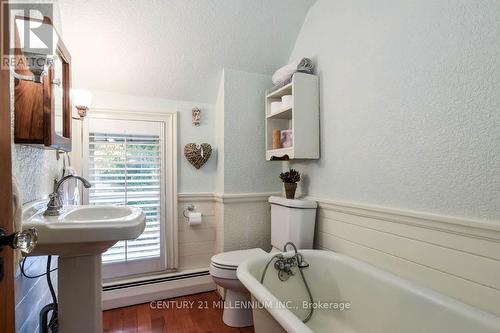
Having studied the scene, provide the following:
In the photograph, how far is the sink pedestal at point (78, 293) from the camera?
4.05ft

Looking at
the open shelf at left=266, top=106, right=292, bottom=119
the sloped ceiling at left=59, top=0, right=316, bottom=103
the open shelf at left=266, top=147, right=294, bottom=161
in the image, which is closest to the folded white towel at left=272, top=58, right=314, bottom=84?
the open shelf at left=266, top=106, right=292, bottom=119

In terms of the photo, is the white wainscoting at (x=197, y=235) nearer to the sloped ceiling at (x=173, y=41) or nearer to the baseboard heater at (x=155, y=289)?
the baseboard heater at (x=155, y=289)

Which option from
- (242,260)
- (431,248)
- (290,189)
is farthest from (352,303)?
(290,189)

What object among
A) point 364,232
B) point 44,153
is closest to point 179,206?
point 44,153

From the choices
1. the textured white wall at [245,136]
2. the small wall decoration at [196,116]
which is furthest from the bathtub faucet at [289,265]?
the small wall decoration at [196,116]

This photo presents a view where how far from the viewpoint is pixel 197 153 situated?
2379mm

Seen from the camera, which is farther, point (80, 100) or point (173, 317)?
point (173, 317)

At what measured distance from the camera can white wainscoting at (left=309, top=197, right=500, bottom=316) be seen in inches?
39.8

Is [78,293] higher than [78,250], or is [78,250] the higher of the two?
[78,250]

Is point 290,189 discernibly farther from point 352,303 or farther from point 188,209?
point 188,209

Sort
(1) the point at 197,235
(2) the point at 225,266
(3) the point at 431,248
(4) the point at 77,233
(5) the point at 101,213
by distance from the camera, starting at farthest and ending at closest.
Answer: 1. (1) the point at 197,235
2. (2) the point at 225,266
3. (5) the point at 101,213
4. (3) the point at 431,248
5. (4) the point at 77,233

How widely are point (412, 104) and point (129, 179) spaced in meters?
2.17

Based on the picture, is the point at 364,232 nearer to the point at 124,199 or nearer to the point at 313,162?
the point at 313,162

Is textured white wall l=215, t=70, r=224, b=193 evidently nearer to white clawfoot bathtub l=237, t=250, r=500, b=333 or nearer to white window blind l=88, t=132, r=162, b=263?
white window blind l=88, t=132, r=162, b=263
